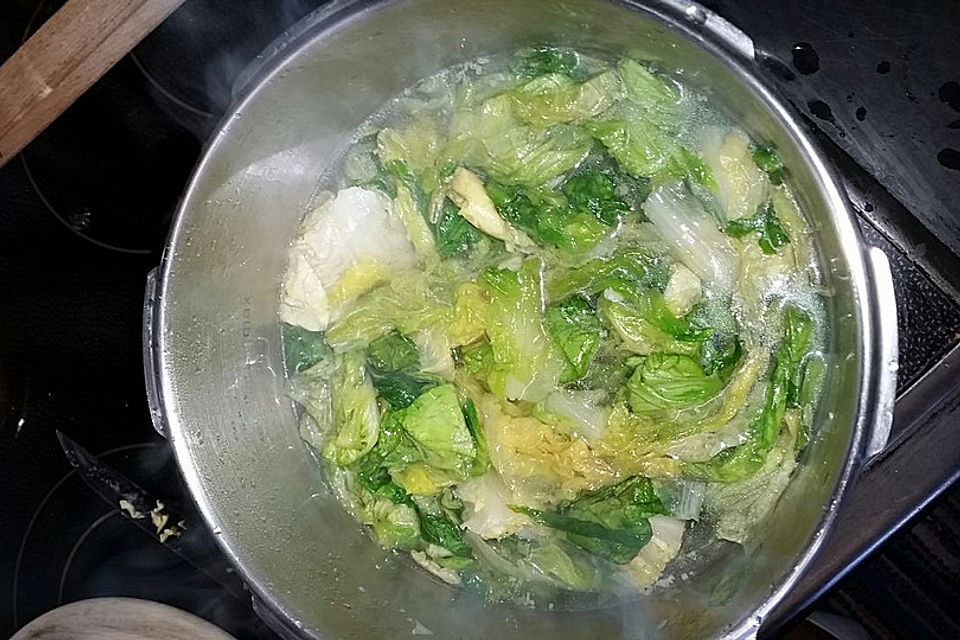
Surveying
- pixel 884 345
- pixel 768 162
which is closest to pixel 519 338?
pixel 768 162

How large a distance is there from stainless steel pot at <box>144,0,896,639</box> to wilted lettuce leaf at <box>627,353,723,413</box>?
0.27 metres

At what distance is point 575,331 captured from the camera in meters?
2.11

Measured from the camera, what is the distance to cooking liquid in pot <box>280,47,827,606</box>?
2053 millimetres

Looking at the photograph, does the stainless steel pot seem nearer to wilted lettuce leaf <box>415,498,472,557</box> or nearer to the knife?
wilted lettuce leaf <box>415,498,472,557</box>

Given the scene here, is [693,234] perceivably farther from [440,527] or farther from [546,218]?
[440,527]

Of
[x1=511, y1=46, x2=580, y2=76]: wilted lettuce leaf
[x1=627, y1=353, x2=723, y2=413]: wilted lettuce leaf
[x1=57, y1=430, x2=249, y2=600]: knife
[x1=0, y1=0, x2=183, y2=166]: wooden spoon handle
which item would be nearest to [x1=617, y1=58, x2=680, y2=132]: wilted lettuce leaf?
[x1=511, y1=46, x2=580, y2=76]: wilted lettuce leaf

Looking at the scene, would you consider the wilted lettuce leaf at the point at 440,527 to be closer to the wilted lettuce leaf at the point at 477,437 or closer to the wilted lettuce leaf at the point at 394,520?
the wilted lettuce leaf at the point at 394,520

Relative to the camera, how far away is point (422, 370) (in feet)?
7.19

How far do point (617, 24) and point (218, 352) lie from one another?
1205mm

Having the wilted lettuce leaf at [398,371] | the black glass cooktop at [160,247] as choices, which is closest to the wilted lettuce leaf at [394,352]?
the wilted lettuce leaf at [398,371]

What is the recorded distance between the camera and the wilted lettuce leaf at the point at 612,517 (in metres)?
2.09

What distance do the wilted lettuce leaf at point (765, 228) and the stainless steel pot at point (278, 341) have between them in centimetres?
11

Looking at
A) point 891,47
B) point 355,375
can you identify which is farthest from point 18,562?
point 891,47

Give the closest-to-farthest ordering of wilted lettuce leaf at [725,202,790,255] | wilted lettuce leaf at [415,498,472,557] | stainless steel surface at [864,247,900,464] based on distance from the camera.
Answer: stainless steel surface at [864,247,900,464]
wilted lettuce leaf at [725,202,790,255]
wilted lettuce leaf at [415,498,472,557]
